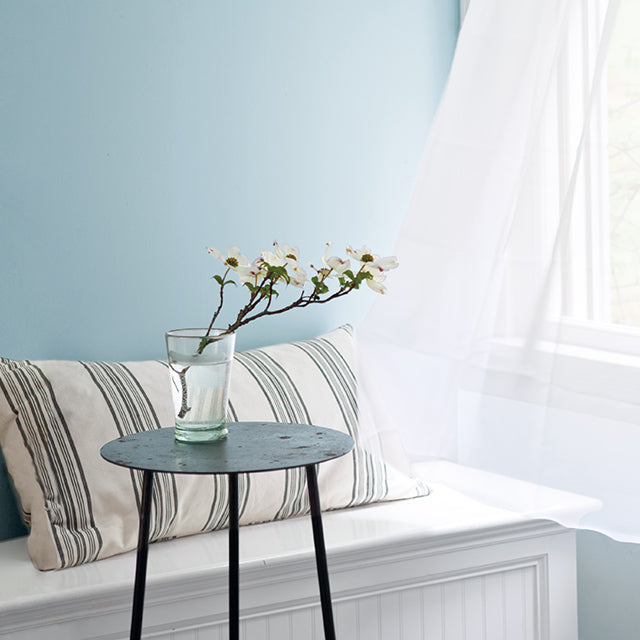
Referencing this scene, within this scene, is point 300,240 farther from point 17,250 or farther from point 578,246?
point 578,246

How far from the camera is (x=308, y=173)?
6.30ft

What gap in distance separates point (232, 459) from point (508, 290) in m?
0.42

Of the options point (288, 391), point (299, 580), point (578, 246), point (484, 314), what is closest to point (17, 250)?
point (288, 391)

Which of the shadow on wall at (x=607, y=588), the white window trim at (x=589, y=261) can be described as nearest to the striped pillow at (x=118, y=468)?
the shadow on wall at (x=607, y=588)

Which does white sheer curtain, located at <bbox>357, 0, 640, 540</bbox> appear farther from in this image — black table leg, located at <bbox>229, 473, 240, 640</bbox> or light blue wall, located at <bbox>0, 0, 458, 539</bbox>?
light blue wall, located at <bbox>0, 0, 458, 539</bbox>

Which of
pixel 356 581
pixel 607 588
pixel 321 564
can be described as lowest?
pixel 607 588

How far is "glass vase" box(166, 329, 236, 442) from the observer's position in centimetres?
126

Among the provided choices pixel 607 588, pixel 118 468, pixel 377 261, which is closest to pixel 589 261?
pixel 377 261

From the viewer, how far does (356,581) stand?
1531mm

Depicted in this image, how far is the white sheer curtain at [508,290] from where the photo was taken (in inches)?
40.8

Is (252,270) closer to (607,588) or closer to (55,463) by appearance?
(55,463)

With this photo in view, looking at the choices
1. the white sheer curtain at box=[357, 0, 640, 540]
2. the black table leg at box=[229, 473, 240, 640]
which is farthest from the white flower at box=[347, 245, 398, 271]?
the black table leg at box=[229, 473, 240, 640]

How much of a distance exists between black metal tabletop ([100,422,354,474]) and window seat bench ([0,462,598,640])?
175 mm

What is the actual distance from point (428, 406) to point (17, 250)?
0.87 metres
